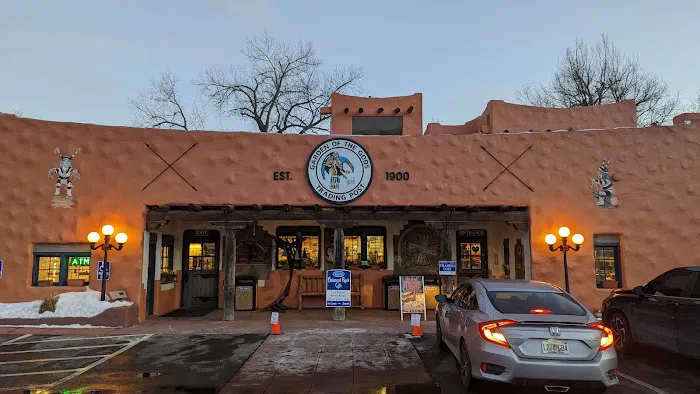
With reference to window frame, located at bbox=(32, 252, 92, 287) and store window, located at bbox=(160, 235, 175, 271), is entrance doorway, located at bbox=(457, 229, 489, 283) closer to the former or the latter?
store window, located at bbox=(160, 235, 175, 271)

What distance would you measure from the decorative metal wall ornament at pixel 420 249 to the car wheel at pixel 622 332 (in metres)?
7.00

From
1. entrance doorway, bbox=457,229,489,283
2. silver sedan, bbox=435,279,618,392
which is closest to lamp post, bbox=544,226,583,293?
entrance doorway, bbox=457,229,489,283

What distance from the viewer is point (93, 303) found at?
1156 centimetres

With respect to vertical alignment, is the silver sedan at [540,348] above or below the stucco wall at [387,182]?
below

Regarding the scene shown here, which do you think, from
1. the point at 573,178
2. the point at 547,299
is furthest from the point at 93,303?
the point at 573,178

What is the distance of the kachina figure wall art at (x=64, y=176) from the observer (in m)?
12.2

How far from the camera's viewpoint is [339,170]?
42.5ft

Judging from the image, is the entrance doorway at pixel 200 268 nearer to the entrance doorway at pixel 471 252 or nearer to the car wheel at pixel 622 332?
the entrance doorway at pixel 471 252

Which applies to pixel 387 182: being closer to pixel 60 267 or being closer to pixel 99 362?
pixel 99 362

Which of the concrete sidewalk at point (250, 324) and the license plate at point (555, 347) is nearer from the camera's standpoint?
the license plate at point (555, 347)

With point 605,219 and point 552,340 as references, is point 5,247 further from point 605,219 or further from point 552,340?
point 605,219

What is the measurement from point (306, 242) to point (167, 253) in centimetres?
445

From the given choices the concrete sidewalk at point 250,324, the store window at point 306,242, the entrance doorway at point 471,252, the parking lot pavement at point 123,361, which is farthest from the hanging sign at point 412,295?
the parking lot pavement at point 123,361

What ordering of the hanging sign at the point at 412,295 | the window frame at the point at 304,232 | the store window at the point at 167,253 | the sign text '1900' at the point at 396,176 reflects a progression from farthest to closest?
the window frame at the point at 304,232 < the store window at the point at 167,253 < the sign text '1900' at the point at 396,176 < the hanging sign at the point at 412,295
